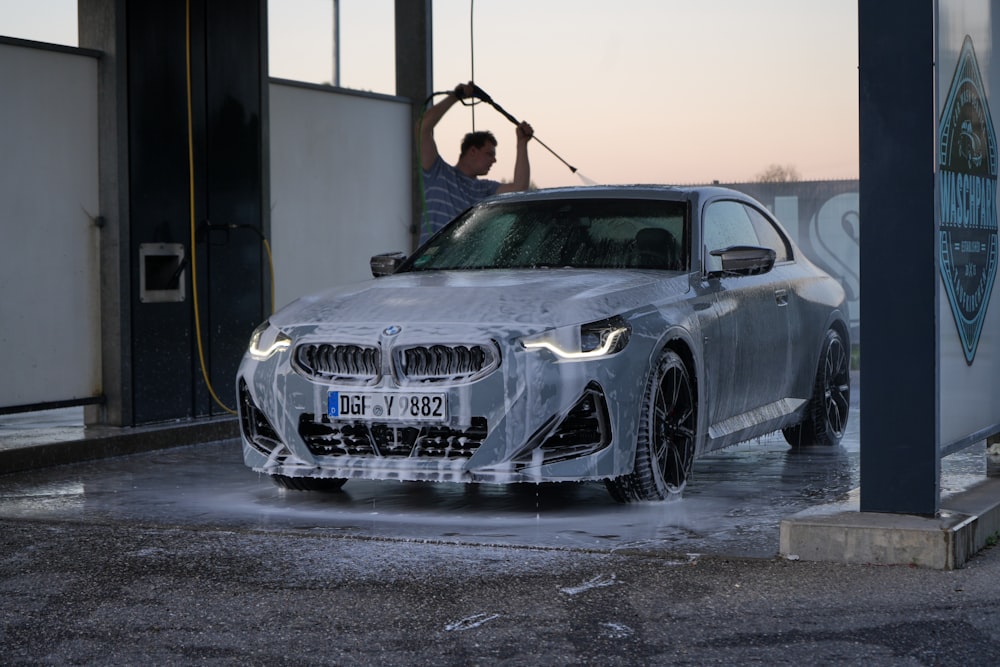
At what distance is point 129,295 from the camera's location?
10.5m

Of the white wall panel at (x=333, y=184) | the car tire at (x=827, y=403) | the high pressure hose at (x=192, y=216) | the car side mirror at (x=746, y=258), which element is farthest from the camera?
the white wall panel at (x=333, y=184)

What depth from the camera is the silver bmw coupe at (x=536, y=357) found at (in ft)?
22.2

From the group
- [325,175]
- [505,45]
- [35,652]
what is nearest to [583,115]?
[505,45]

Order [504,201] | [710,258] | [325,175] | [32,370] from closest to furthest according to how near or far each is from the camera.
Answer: [710,258]
[504,201]
[32,370]
[325,175]

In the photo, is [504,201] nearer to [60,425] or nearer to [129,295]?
[129,295]

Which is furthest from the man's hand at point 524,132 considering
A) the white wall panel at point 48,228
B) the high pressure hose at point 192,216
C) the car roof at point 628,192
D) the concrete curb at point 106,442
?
the car roof at point 628,192

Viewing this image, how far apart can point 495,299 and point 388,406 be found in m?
0.70

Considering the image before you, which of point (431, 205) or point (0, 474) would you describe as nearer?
point (0, 474)

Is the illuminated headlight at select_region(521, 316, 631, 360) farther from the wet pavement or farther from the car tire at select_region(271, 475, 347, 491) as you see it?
the car tire at select_region(271, 475, 347, 491)

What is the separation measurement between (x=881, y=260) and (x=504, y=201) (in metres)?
3.28

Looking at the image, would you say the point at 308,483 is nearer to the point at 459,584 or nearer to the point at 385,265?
the point at 385,265

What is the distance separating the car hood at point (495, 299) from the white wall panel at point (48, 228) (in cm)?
310

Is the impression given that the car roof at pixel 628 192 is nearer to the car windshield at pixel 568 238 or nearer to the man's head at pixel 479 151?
the car windshield at pixel 568 238

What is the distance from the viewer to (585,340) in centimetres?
685
